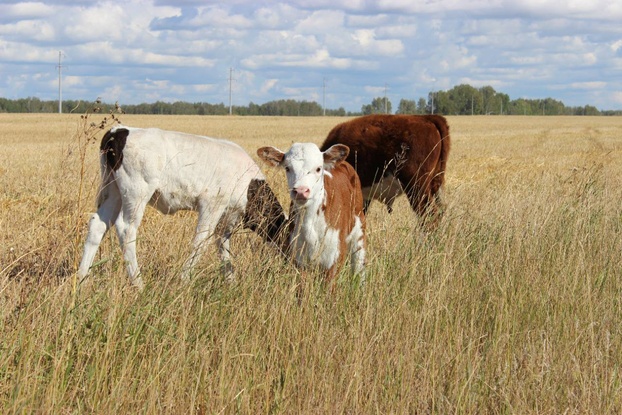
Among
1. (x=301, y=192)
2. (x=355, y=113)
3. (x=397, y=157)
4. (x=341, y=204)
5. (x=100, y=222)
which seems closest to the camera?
(x=301, y=192)

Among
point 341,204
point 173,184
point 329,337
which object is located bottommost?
point 329,337

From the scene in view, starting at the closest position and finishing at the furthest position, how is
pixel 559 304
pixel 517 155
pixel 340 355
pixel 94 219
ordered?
pixel 340 355
pixel 559 304
pixel 94 219
pixel 517 155

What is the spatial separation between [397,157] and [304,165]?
10.6 feet

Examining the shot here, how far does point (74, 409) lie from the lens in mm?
3721

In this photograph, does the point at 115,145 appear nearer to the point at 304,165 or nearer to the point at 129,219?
the point at 129,219

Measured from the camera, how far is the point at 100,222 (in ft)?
24.7

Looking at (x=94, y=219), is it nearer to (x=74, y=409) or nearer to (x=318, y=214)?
(x=318, y=214)

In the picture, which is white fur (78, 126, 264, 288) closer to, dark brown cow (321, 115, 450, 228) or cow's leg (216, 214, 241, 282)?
cow's leg (216, 214, 241, 282)

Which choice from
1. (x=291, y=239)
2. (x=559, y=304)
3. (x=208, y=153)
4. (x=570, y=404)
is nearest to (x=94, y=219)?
(x=208, y=153)

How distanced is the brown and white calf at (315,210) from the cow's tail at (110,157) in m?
1.67

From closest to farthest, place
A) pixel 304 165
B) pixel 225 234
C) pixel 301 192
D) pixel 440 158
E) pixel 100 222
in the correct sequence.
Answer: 1. pixel 301 192
2. pixel 304 165
3. pixel 100 222
4. pixel 225 234
5. pixel 440 158

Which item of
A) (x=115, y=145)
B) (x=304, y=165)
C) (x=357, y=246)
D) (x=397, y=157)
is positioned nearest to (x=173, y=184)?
(x=115, y=145)

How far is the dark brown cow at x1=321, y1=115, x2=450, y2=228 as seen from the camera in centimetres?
946

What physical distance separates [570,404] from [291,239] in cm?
306
